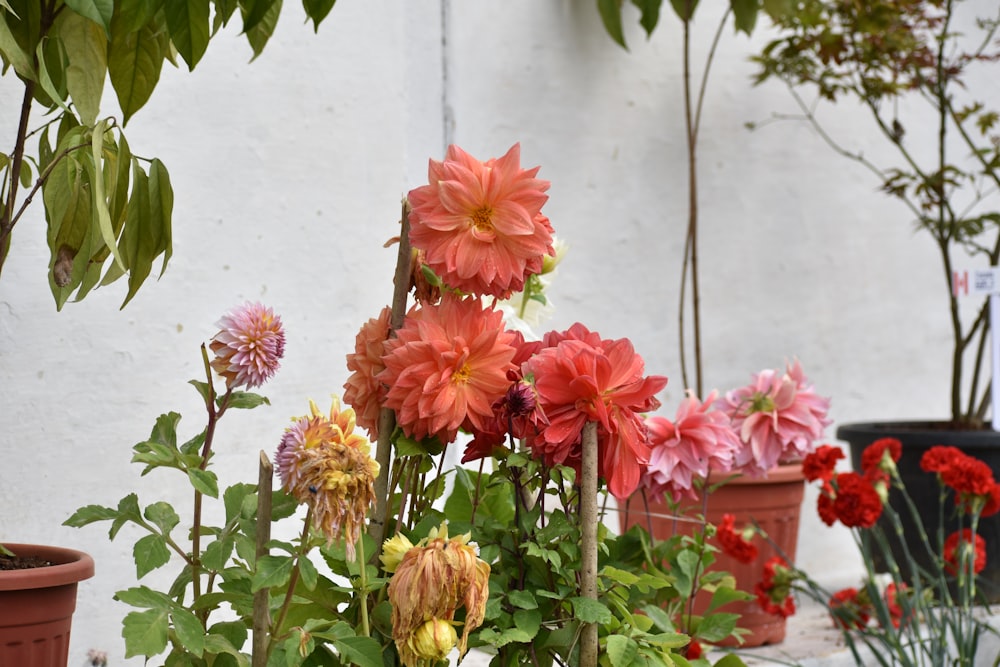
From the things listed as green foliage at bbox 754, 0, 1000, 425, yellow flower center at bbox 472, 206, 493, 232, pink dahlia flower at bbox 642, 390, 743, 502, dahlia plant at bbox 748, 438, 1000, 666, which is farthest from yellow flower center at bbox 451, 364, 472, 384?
green foliage at bbox 754, 0, 1000, 425

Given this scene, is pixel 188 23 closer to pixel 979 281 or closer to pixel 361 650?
pixel 361 650

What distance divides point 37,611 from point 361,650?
388 millimetres

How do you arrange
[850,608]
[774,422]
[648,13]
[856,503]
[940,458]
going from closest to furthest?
[774,422] < [856,503] < [940,458] < [850,608] < [648,13]

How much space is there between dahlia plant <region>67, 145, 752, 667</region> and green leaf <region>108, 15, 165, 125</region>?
1.06 ft

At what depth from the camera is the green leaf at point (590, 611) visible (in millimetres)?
821

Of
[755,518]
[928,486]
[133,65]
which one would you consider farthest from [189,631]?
[928,486]

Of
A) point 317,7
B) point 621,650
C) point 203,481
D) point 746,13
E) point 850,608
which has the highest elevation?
point 746,13

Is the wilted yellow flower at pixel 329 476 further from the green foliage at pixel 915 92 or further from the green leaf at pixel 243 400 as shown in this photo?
the green foliage at pixel 915 92

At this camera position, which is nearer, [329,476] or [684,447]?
[329,476]

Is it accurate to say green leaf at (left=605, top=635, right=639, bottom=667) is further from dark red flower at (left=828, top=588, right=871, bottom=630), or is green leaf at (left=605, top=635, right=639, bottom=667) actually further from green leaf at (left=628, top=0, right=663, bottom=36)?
green leaf at (left=628, top=0, right=663, bottom=36)

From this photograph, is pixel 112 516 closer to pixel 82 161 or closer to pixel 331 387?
pixel 82 161

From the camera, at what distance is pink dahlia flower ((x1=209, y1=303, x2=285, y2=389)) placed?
841 mm

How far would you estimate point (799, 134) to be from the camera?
259 cm

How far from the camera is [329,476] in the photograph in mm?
687
